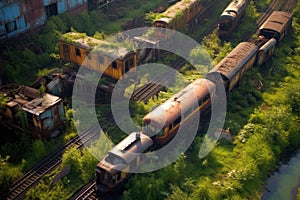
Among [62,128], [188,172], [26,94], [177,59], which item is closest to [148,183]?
[188,172]

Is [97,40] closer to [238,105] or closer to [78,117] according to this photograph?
[78,117]

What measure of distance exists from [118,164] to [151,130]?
314 cm

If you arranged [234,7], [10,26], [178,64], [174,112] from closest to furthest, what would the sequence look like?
[174,112] < [10,26] < [178,64] < [234,7]

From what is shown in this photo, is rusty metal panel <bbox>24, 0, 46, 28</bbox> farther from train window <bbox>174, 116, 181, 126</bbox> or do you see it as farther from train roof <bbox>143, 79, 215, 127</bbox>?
train window <bbox>174, 116, 181, 126</bbox>

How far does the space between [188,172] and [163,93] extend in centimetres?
683

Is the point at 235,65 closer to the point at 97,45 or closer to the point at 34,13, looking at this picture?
the point at 97,45

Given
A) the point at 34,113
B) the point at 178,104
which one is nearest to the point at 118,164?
the point at 178,104

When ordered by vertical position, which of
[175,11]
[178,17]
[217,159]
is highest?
[175,11]

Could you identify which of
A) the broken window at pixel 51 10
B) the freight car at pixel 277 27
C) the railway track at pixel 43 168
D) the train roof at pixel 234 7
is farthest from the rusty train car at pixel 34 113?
the freight car at pixel 277 27

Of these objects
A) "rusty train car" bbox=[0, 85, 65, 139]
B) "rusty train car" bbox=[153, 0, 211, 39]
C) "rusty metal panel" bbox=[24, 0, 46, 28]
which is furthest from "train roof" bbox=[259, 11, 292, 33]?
"rusty train car" bbox=[0, 85, 65, 139]

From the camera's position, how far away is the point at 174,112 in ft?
68.1

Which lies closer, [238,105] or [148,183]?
[148,183]

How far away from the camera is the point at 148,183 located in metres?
18.2

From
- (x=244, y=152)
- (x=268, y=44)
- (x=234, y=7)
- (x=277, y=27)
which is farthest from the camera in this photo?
(x=234, y=7)
